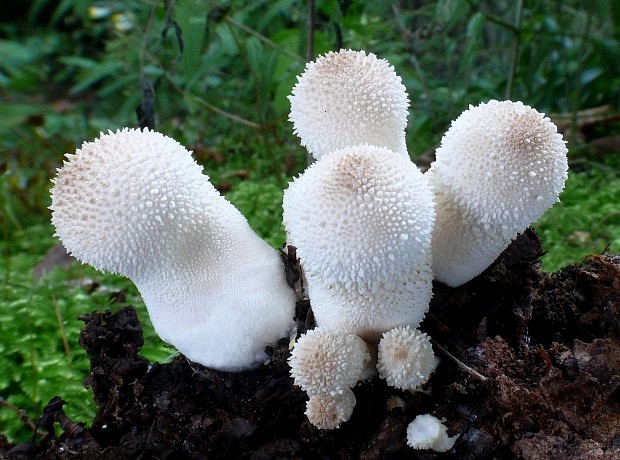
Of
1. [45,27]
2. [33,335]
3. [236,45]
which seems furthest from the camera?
[45,27]

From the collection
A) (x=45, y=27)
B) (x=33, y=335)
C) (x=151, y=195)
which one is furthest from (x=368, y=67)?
(x=45, y=27)

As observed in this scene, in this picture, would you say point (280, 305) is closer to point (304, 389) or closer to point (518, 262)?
point (304, 389)

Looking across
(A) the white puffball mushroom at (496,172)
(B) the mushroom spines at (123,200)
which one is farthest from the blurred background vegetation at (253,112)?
(A) the white puffball mushroom at (496,172)

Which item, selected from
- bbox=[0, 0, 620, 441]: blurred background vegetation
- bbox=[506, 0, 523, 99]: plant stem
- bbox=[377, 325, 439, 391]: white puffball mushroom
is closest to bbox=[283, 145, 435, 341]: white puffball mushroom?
bbox=[377, 325, 439, 391]: white puffball mushroom

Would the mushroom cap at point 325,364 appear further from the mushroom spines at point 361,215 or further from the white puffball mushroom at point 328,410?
the mushroom spines at point 361,215

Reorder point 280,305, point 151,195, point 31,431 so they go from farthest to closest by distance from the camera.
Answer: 1. point 31,431
2. point 280,305
3. point 151,195

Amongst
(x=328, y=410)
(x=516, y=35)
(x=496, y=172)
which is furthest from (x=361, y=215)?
(x=516, y=35)

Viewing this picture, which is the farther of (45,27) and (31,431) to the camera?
(45,27)
